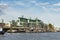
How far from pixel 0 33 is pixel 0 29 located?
4.54m

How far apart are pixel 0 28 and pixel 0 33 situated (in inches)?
141

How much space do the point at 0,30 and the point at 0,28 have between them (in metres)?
1.56

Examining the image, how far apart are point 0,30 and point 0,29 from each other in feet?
1.80

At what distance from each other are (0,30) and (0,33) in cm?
411

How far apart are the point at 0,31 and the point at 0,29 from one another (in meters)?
2.04

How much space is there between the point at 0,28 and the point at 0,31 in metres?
1.48

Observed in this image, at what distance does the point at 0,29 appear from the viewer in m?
127

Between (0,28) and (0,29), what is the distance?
1569mm

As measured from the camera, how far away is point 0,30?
12700cm

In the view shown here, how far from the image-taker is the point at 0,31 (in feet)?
422

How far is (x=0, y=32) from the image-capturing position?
5143 inches
